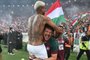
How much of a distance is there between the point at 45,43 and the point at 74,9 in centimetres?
3309

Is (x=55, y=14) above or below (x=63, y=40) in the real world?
above

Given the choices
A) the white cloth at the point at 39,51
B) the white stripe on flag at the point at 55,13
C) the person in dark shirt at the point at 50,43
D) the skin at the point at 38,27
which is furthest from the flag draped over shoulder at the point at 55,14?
the white cloth at the point at 39,51

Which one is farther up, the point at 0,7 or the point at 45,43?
the point at 0,7

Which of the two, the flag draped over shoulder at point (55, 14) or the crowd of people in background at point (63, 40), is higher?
the flag draped over shoulder at point (55, 14)

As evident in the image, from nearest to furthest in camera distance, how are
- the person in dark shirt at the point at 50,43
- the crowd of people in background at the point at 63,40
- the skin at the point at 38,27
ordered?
1. the skin at the point at 38,27
2. the person in dark shirt at the point at 50,43
3. the crowd of people in background at the point at 63,40

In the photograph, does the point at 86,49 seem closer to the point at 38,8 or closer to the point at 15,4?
the point at 38,8

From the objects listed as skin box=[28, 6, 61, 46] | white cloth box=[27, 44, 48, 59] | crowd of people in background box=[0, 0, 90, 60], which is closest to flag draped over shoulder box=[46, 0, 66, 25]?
crowd of people in background box=[0, 0, 90, 60]

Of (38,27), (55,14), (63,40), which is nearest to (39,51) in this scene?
(38,27)

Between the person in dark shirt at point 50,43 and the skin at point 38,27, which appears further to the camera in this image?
the person in dark shirt at point 50,43

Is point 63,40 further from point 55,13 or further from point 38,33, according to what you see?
point 38,33

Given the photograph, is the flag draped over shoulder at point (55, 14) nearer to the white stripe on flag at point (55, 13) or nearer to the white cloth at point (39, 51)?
the white stripe on flag at point (55, 13)

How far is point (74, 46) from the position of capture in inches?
898

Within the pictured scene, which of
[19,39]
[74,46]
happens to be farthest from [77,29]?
[19,39]

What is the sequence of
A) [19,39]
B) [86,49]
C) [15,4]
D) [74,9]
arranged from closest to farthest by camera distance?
[86,49], [19,39], [74,9], [15,4]
